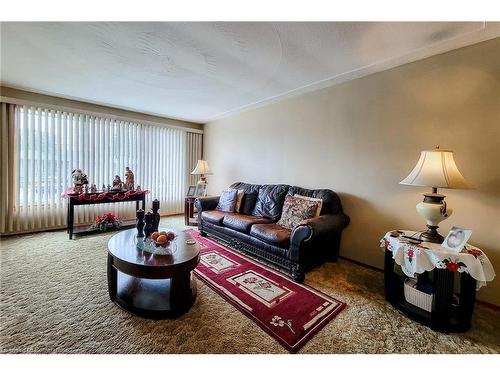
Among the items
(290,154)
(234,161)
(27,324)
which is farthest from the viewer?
(234,161)

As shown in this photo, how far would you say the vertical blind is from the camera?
3469 millimetres

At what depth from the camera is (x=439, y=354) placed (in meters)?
1.38

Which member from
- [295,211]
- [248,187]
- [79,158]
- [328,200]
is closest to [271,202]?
[295,211]

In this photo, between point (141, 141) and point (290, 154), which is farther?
point (141, 141)

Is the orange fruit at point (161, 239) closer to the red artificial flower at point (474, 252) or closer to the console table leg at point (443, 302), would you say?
the console table leg at point (443, 302)

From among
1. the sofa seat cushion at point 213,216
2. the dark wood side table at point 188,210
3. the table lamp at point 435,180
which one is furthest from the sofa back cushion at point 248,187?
the table lamp at point 435,180

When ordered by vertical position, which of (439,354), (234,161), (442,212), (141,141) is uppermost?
(141,141)

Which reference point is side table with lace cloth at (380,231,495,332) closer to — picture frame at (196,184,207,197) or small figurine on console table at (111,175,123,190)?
picture frame at (196,184,207,197)

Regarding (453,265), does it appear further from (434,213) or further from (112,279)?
(112,279)

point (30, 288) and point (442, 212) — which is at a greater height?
point (442, 212)

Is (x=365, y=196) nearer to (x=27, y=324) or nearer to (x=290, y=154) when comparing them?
(x=290, y=154)

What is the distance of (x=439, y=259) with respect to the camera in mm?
1573
